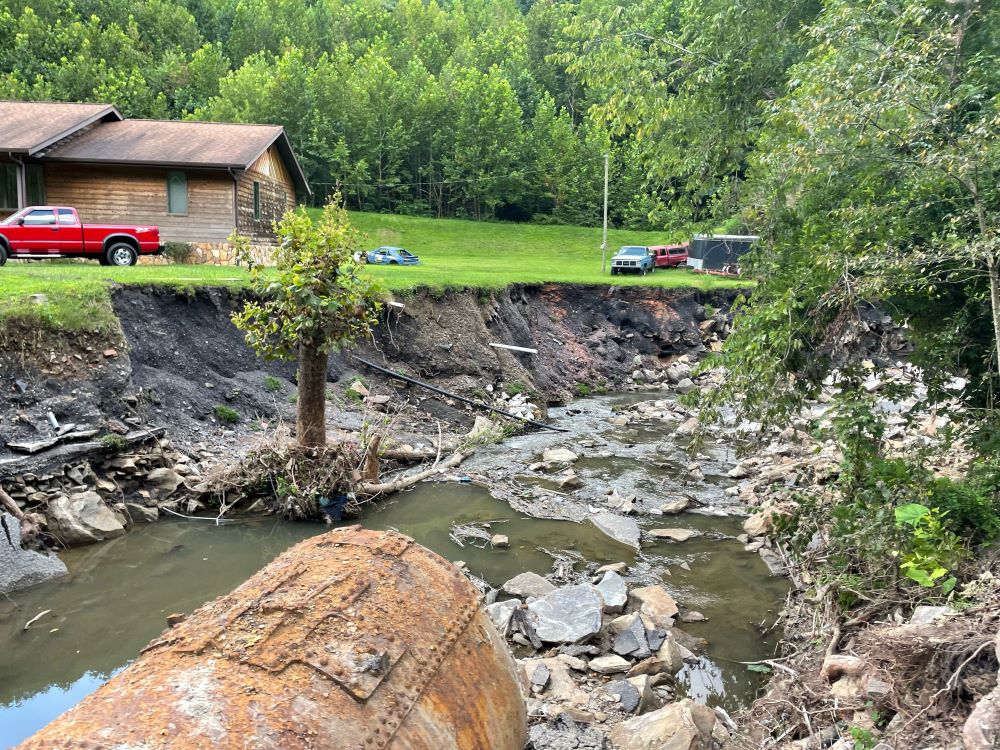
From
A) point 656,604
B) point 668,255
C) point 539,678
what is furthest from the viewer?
point 668,255

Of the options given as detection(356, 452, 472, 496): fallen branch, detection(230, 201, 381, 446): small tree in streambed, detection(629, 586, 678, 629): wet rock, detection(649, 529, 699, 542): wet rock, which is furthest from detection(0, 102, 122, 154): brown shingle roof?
detection(629, 586, 678, 629): wet rock

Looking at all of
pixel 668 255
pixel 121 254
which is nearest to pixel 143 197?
pixel 121 254

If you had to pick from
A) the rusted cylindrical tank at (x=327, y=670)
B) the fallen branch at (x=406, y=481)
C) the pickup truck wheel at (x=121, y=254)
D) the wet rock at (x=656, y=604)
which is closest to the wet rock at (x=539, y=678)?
the wet rock at (x=656, y=604)

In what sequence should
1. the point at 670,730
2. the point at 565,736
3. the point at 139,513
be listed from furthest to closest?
the point at 139,513 → the point at 565,736 → the point at 670,730

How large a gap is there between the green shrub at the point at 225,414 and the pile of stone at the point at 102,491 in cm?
151

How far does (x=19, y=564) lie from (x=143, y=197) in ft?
65.7

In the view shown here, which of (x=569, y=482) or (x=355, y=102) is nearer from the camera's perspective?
(x=569, y=482)

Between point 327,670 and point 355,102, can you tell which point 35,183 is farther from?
point 355,102

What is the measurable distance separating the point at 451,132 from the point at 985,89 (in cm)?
5778

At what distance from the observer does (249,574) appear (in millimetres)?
7676

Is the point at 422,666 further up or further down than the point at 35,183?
further down

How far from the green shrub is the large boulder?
302cm

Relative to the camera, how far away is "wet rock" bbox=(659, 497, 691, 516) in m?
10.2

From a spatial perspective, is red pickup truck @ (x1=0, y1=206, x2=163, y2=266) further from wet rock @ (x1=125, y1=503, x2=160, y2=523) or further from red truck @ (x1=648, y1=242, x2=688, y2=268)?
red truck @ (x1=648, y1=242, x2=688, y2=268)
